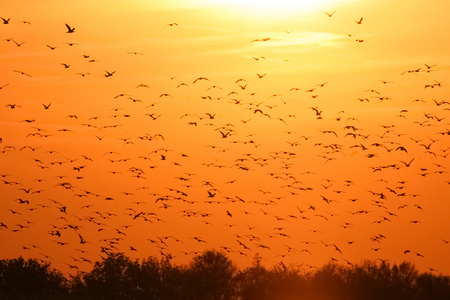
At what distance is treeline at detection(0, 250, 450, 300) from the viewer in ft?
325

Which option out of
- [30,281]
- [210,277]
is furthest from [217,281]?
[30,281]

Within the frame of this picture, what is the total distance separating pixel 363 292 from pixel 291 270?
341 inches

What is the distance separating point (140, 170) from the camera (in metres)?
70.2

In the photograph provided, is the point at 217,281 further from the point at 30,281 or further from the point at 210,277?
the point at 30,281

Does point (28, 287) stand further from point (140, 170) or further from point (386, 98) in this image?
point (386, 98)

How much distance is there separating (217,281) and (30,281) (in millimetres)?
19294

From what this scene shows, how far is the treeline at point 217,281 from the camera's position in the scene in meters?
99.0

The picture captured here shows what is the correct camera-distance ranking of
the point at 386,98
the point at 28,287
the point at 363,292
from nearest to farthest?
the point at 386,98 < the point at 28,287 < the point at 363,292

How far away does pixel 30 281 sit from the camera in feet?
322

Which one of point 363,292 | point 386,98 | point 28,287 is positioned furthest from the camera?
point 363,292

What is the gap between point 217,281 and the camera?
353 feet

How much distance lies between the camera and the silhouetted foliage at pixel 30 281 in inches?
3787

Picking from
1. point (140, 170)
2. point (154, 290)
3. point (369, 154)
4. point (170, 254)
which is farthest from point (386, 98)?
point (170, 254)

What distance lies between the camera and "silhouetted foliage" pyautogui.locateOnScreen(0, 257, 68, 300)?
9619 cm
